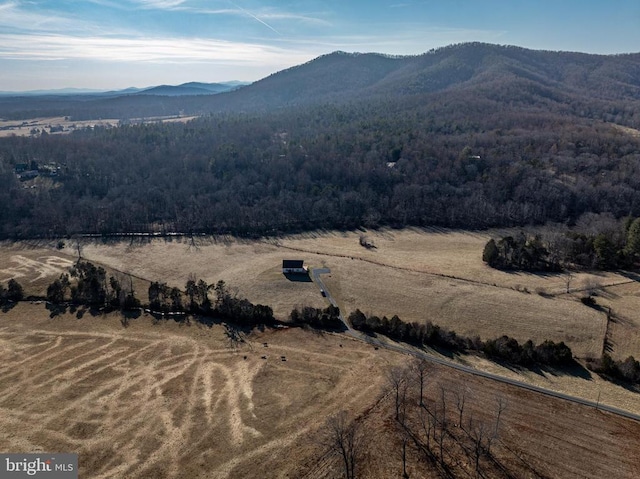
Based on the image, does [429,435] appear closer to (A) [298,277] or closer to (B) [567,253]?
(A) [298,277]

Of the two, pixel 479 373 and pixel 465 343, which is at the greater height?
pixel 465 343

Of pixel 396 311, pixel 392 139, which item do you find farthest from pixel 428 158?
pixel 396 311

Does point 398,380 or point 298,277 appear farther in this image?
point 298,277

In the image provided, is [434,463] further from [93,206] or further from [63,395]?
[93,206]

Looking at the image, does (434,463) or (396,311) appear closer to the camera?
(434,463)

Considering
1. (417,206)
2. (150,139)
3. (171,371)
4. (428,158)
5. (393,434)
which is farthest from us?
(150,139)

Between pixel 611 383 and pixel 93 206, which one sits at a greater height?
pixel 93 206

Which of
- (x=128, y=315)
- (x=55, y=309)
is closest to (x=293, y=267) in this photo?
(x=128, y=315)
